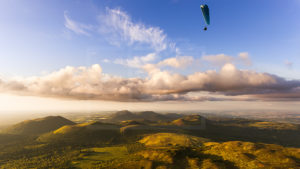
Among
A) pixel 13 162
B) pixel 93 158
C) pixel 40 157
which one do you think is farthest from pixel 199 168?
pixel 13 162

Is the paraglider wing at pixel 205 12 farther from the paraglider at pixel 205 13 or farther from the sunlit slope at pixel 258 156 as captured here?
the sunlit slope at pixel 258 156

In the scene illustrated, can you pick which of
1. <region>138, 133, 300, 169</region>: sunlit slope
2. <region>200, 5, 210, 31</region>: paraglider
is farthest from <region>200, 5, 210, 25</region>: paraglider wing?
<region>138, 133, 300, 169</region>: sunlit slope

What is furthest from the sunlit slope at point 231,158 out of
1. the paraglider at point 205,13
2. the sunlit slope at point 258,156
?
the paraglider at point 205,13

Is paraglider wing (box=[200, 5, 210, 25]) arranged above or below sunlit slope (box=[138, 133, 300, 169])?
above

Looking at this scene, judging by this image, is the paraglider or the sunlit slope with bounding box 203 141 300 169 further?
the sunlit slope with bounding box 203 141 300 169

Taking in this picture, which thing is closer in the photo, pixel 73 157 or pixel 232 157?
pixel 232 157

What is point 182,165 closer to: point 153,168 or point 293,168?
point 153,168

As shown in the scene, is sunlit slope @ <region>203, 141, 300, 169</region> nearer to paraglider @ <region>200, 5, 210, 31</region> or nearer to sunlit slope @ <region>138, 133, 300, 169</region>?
sunlit slope @ <region>138, 133, 300, 169</region>

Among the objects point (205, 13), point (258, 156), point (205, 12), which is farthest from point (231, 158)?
point (205, 12)

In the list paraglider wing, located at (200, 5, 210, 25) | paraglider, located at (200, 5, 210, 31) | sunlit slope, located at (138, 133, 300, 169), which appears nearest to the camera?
paraglider wing, located at (200, 5, 210, 25)

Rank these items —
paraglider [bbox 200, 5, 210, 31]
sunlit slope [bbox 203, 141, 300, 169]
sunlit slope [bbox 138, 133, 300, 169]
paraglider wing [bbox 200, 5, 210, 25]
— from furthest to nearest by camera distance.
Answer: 1. sunlit slope [bbox 138, 133, 300, 169]
2. sunlit slope [bbox 203, 141, 300, 169]
3. paraglider [bbox 200, 5, 210, 31]
4. paraglider wing [bbox 200, 5, 210, 25]

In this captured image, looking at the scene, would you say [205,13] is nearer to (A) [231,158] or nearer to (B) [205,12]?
(B) [205,12]
